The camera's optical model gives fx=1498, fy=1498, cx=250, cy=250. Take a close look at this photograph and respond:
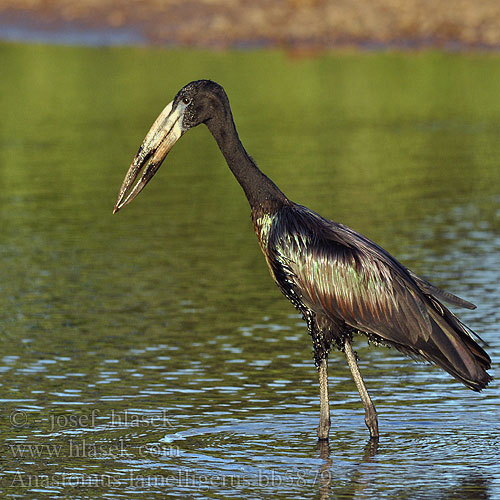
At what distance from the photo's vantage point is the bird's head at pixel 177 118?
10086 mm

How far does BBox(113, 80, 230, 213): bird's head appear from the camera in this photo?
1009cm

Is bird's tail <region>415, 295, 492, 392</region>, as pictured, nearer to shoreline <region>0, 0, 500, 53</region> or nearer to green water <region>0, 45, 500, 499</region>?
green water <region>0, 45, 500, 499</region>

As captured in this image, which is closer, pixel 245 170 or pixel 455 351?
pixel 455 351

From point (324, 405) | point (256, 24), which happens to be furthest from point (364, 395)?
point (256, 24)

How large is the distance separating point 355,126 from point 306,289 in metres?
19.1

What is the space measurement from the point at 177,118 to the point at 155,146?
0.83ft

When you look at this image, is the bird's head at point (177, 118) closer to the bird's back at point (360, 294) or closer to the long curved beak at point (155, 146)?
the long curved beak at point (155, 146)

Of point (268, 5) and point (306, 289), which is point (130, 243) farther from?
point (268, 5)

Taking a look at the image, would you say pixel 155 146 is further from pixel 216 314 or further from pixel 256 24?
pixel 256 24

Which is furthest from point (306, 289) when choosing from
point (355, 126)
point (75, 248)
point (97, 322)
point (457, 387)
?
point (355, 126)

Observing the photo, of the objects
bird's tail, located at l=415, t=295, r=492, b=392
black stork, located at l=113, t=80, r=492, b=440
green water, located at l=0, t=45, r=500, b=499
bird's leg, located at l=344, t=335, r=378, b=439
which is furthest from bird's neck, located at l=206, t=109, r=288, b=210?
green water, located at l=0, t=45, r=500, b=499

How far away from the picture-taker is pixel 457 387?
1145 centimetres

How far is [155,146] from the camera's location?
33.5 ft

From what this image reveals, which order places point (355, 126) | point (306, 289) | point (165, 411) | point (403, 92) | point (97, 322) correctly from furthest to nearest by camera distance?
point (403, 92), point (355, 126), point (97, 322), point (165, 411), point (306, 289)
